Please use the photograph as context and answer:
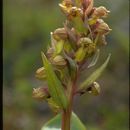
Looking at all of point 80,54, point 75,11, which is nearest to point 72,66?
point 80,54

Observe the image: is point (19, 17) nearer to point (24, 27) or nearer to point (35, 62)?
point (24, 27)

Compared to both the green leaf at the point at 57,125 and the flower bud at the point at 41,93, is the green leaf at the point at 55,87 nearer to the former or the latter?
the flower bud at the point at 41,93

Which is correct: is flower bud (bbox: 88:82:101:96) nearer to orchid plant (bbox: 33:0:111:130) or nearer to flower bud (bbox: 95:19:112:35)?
orchid plant (bbox: 33:0:111:130)

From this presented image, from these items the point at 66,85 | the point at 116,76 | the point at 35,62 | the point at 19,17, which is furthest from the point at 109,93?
the point at 66,85

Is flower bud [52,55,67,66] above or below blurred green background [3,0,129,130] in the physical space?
above

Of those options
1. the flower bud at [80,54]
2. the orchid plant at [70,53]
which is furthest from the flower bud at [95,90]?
the flower bud at [80,54]

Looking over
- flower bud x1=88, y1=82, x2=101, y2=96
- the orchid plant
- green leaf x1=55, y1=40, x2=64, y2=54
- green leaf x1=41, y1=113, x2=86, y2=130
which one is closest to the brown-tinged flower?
the orchid plant
